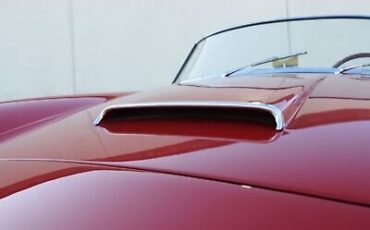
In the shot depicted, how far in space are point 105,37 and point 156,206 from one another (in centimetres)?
656

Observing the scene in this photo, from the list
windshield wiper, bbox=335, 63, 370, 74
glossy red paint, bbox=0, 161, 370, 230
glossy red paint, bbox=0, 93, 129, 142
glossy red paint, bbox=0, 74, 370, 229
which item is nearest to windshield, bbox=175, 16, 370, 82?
windshield wiper, bbox=335, 63, 370, 74

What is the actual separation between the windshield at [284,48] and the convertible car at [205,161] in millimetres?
552

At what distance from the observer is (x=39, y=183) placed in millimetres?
1174

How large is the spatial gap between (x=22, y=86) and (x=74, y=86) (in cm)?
73

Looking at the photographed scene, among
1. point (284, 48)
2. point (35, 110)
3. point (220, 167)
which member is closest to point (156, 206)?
point (220, 167)

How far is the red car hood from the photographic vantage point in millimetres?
1057

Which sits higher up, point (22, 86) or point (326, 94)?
point (22, 86)

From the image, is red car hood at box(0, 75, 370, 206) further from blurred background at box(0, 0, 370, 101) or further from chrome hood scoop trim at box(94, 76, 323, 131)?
blurred background at box(0, 0, 370, 101)

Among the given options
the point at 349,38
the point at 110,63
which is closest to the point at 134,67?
the point at 110,63

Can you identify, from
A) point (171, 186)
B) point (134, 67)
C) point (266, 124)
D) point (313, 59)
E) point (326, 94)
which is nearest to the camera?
point (171, 186)

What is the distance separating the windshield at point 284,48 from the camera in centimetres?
248

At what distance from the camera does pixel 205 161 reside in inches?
45.5

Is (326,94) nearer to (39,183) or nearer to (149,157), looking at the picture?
(149,157)

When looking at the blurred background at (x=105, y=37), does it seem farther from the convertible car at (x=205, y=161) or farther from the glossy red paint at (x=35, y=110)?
the convertible car at (x=205, y=161)
